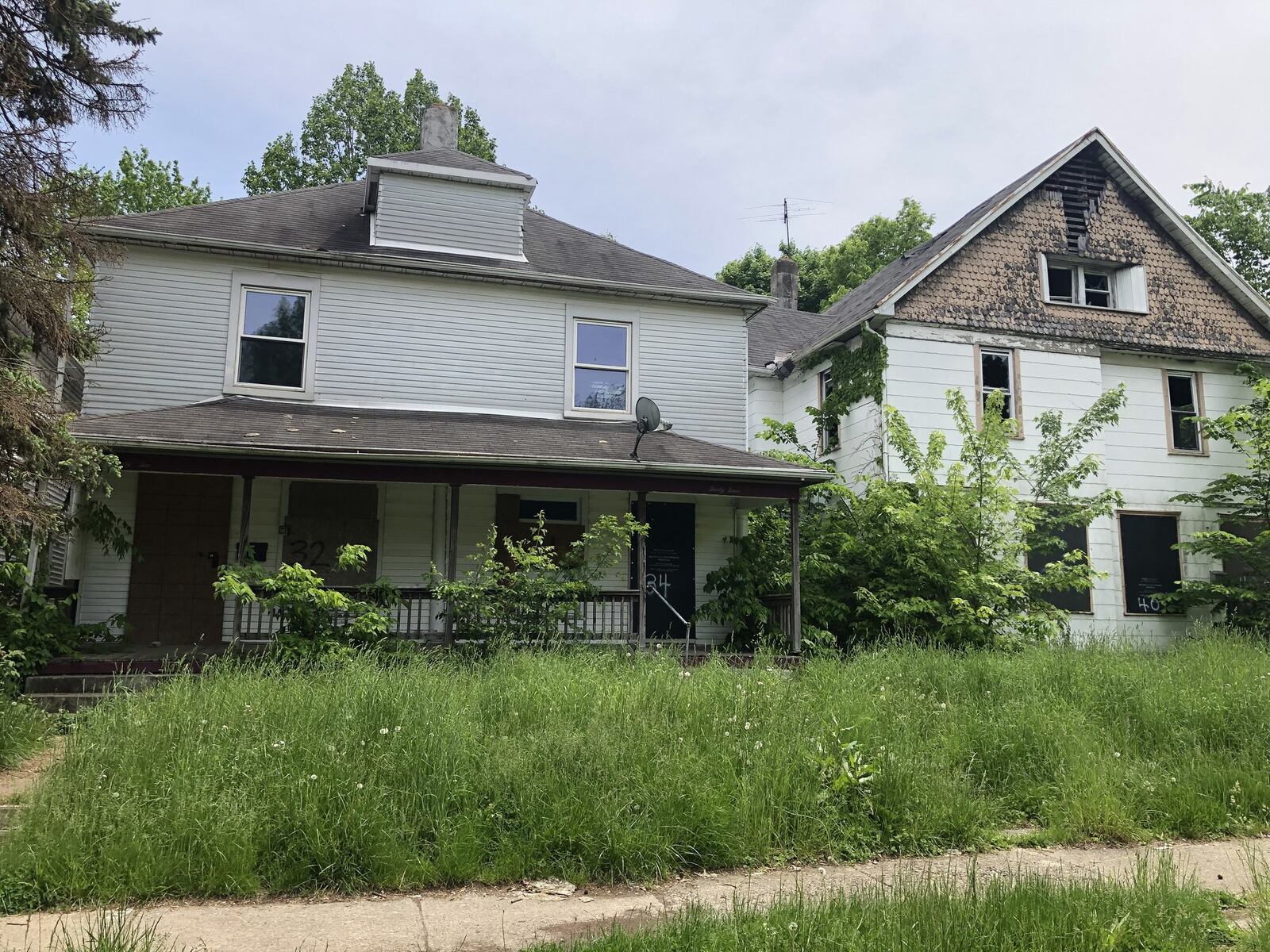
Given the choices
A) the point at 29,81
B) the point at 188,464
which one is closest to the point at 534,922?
the point at 188,464

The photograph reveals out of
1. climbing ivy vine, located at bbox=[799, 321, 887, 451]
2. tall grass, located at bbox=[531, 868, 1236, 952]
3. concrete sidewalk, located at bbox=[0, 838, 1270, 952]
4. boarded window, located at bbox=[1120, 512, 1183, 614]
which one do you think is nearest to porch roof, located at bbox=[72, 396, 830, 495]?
climbing ivy vine, located at bbox=[799, 321, 887, 451]

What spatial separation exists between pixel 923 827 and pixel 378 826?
3569mm

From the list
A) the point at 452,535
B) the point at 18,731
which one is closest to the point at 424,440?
the point at 452,535

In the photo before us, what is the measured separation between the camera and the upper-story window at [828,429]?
18.3m

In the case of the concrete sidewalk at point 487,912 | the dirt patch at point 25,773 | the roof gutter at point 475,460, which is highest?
the roof gutter at point 475,460

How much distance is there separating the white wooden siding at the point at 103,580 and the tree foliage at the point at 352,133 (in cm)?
2527

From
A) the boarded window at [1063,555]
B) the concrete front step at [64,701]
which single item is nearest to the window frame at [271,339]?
the concrete front step at [64,701]

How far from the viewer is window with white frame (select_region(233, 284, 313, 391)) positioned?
13578 millimetres

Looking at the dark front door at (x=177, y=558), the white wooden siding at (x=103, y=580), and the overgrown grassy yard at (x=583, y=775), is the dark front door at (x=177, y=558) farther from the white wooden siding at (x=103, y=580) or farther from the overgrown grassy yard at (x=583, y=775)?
the overgrown grassy yard at (x=583, y=775)

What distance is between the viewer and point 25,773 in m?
7.02

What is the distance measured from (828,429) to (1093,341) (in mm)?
5213

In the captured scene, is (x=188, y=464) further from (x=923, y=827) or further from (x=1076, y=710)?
(x=1076, y=710)

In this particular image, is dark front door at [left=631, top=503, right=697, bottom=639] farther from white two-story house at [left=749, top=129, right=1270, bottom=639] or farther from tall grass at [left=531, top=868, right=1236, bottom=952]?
tall grass at [left=531, top=868, right=1236, bottom=952]

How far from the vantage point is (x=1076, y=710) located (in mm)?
8180
